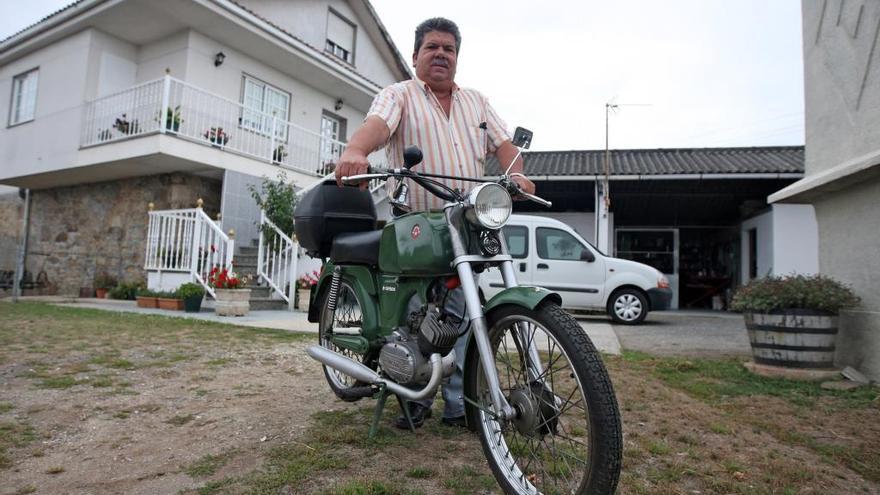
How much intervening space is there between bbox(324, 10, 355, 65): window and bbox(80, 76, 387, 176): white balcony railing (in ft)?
11.7

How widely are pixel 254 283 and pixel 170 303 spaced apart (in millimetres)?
1386

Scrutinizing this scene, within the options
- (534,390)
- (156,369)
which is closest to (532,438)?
(534,390)

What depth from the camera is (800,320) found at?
3781 millimetres

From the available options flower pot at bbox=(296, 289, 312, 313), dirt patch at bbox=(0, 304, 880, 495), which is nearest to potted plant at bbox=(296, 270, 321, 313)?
flower pot at bbox=(296, 289, 312, 313)

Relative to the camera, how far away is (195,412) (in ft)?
8.57

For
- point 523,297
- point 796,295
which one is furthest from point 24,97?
point 796,295

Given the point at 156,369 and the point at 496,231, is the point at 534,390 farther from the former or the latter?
the point at 156,369

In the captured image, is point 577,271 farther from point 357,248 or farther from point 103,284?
point 103,284

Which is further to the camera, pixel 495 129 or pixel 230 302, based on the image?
pixel 230 302

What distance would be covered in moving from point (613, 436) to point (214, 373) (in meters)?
2.94

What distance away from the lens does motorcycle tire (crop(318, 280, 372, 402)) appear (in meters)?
2.54

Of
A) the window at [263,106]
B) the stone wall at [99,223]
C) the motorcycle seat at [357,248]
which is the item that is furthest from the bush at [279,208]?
the motorcycle seat at [357,248]

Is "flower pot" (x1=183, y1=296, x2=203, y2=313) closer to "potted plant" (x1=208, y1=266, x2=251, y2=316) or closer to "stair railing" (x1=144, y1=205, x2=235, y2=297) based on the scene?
"stair railing" (x1=144, y1=205, x2=235, y2=297)

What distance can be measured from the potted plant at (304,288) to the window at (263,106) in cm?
375
